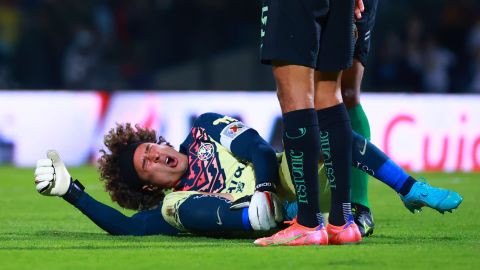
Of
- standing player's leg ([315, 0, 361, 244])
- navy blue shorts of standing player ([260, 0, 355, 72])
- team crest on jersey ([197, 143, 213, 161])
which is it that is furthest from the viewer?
team crest on jersey ([197, 143, 213, 161])

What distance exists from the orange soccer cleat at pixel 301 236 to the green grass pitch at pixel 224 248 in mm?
81

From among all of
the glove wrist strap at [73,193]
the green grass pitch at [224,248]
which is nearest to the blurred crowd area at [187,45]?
the green grass pitch at [224,248]

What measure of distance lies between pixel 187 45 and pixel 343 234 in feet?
31.0

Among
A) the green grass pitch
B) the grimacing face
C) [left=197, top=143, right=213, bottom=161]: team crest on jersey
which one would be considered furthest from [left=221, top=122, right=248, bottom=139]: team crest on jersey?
the green grass pitch

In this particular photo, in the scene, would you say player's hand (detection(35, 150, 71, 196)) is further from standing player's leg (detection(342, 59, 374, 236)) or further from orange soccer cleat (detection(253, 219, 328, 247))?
standing player's leg (detection(342, 59, 374, 236))

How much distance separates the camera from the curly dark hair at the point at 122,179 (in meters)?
5.68

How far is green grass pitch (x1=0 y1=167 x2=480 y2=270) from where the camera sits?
412 centimetres

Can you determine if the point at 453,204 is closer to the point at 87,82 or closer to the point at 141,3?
the point at 87,82

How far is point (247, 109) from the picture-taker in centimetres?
1164

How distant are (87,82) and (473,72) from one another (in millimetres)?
4551

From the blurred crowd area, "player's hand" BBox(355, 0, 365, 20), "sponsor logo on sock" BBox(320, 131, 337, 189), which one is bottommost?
the blurred crowd area

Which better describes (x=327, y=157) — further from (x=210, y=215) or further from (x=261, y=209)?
(x=210, y=215)

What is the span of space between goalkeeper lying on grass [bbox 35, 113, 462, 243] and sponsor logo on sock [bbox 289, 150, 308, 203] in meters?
0.29

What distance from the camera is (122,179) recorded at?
5680 millimetres
